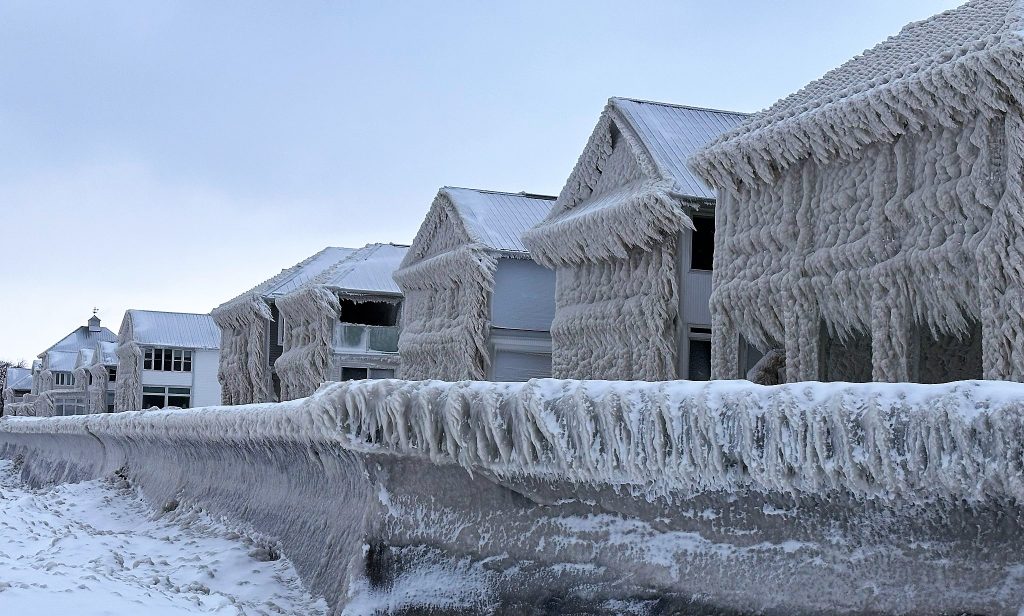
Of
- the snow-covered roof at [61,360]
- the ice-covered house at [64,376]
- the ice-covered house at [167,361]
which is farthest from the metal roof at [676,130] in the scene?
the snow-covered roof at [61,360]

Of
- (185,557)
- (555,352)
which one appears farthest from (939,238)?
(555,352)

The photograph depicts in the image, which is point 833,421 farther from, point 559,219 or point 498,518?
point 559,219

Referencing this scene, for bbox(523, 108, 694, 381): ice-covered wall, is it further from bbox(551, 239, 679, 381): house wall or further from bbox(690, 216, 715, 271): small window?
bbox(690, 216, 715, 271): small window

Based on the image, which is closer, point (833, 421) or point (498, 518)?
point (833, 421)

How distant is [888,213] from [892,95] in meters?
1.31

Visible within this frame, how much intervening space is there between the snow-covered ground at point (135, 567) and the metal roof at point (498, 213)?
12.5 metres

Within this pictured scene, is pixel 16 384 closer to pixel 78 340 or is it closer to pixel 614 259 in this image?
pixel 78 340

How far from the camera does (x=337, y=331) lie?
34.0 m

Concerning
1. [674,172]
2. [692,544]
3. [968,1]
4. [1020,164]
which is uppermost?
[968,1]

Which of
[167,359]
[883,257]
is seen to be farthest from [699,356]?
[167,359]

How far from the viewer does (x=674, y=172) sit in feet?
61.2

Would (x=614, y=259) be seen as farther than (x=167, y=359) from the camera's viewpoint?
No

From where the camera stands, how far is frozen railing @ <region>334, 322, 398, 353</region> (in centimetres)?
3409

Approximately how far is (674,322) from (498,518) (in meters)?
11.8
